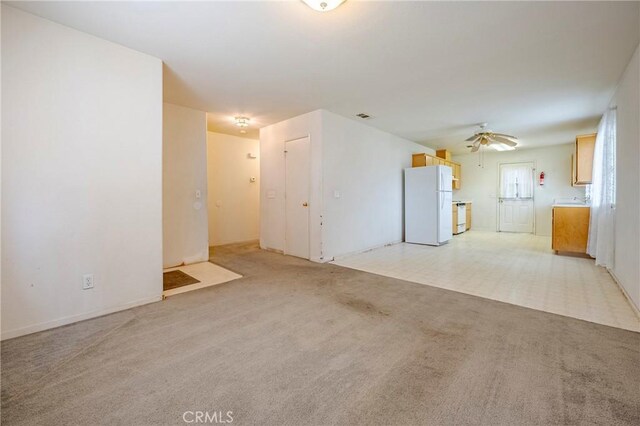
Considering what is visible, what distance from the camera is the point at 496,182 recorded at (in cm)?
815

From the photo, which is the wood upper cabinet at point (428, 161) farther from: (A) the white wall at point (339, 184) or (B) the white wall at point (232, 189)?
(B) the white wall at point (232, 189)

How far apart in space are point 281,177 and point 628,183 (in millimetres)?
4637

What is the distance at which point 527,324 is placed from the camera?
2.22m

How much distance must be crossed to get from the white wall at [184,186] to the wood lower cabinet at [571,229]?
6382 millimetres

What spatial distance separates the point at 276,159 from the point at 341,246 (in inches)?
83.1

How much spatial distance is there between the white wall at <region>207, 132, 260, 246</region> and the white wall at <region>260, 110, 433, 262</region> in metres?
1.10

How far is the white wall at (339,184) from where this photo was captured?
4465 millimetres

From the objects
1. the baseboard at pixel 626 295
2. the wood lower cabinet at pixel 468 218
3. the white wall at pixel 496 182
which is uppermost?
the white wall at pixel 496 182

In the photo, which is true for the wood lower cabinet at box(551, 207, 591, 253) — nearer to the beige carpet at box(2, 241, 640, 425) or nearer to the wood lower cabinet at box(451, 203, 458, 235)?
the wood lower cabinet at box(451, 203, 458, 235)

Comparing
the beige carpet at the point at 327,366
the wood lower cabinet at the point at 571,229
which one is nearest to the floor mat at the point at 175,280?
the beige carpet at the point at 327,366

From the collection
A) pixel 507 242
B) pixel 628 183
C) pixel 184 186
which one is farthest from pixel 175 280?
pixel 507 242

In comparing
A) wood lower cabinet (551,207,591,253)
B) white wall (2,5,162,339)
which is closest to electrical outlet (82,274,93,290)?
white wall (2,5,162,339)

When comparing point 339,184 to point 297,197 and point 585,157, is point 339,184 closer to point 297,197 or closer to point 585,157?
point 297,197

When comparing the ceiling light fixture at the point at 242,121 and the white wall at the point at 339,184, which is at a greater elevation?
the ceiling light fixture at the point at 242,121
